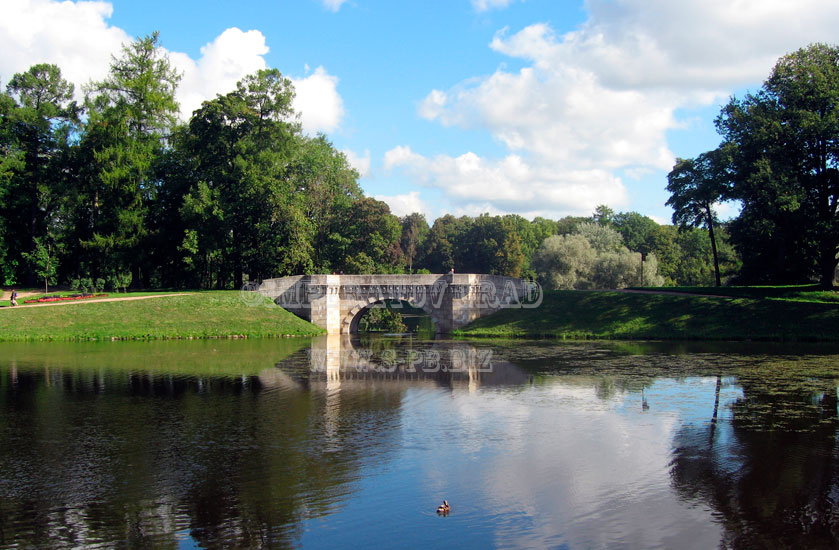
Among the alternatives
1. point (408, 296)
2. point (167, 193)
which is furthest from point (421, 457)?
point (167, 193)

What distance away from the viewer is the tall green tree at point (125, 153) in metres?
56.0

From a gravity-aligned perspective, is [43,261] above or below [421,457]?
above

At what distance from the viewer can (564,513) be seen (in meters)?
12.6

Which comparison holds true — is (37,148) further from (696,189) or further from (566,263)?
(696,189)

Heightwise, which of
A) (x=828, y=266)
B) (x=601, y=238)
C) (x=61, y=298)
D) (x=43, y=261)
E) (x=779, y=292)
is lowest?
(x=779, y=292)

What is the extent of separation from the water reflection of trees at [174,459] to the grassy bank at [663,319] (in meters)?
23.9

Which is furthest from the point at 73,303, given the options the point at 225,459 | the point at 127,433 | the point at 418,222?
the point at 418,222

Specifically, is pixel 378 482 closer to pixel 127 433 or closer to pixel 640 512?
pixel 640 512

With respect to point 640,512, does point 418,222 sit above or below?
above

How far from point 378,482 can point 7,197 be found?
187 feet

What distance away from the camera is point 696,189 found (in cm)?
5456

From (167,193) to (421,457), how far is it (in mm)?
50383

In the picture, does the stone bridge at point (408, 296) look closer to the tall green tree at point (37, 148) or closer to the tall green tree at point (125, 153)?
the tall green tree at point (125, 153)

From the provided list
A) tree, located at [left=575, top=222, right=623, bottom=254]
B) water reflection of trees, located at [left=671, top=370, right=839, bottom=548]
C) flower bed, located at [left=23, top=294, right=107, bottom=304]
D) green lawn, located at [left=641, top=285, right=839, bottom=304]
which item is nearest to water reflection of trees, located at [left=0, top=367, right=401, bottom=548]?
water reflection of trees, located at [left=671, top=370, right=839, bottom=548]
